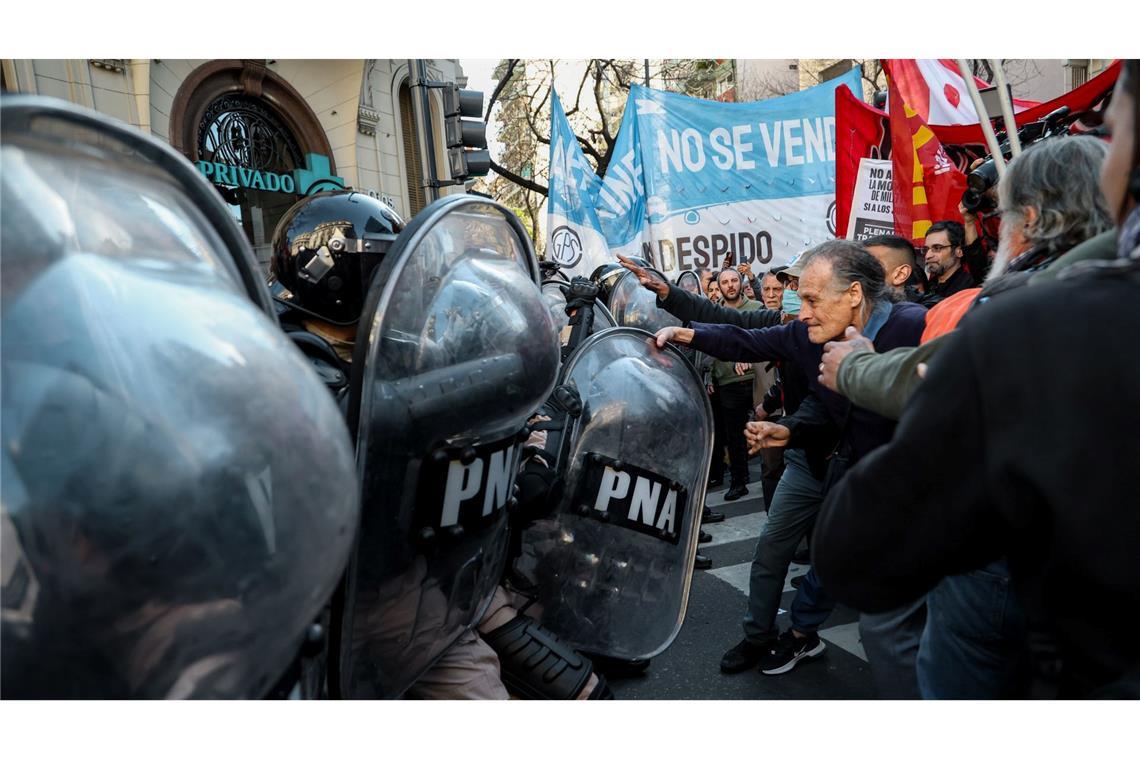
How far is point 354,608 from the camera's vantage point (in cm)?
155

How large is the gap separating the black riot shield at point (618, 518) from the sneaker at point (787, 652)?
86 centimetres

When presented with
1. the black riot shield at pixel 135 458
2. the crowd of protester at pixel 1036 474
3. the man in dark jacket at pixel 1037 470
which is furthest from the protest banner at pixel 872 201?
the black riot shield at pixel 135 458

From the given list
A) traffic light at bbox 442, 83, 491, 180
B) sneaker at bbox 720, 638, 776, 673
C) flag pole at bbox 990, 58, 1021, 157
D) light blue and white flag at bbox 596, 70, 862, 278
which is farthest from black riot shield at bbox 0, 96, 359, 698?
traffic light at bbox 442, 83, 491, 180

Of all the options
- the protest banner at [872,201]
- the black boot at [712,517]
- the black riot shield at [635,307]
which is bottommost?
the black boot at [712,517]

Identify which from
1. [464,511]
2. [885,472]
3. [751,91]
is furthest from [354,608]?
[751,91]

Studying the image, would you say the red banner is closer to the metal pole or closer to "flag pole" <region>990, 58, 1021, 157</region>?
"flag pole" <region>990, 58, 1021, 157</region>

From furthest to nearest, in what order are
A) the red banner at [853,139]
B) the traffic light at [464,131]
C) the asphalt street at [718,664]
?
1. the traffic light at [464,131]
2. the red banner at [853,139]
3. the asphalt street at [718,664]

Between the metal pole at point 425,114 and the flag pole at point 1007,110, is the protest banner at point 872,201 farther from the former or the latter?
the metal pole at point 425,114

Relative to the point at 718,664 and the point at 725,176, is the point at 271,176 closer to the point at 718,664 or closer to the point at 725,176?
the point at 725,176

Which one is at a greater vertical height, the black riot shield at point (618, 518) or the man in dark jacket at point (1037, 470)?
the man in dark jacket at point (1037, 470)

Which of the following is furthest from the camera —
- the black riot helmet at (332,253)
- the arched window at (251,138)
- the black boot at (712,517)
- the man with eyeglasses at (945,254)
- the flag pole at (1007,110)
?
the arched window at (251,138)

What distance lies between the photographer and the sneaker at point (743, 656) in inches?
135

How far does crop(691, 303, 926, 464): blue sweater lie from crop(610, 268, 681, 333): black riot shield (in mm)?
2822

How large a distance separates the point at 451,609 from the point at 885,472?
3.83 ft
